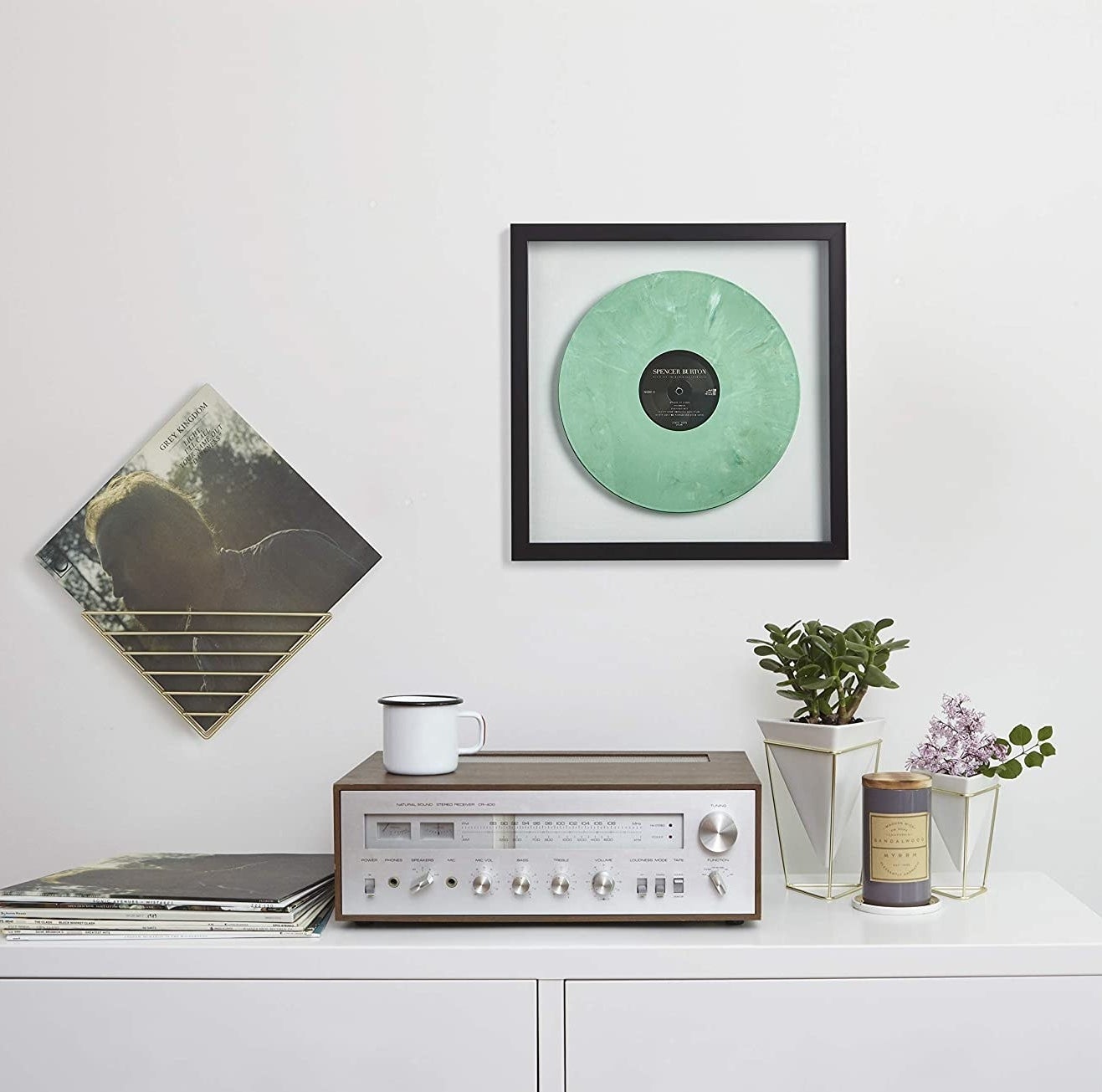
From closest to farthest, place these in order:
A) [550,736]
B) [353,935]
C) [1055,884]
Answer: [353,935]
[1055,884]
[550,736]

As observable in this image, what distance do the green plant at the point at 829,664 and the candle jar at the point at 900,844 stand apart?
0.12 metres

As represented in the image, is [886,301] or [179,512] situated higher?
[886,301]

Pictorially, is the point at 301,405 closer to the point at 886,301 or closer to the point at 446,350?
the point at 446,350

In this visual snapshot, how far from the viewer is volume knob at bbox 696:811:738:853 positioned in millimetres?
1204

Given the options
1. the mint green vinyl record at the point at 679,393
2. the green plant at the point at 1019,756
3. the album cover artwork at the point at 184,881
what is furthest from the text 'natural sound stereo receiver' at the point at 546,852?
the mint green vinyl record at the point at 679,393

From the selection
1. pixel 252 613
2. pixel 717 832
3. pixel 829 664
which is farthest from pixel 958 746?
pixel 252 613

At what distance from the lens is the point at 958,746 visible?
137 cm

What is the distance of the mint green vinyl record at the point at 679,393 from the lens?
153cm

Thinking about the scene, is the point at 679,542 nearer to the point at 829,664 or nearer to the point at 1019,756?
the point at 829,664

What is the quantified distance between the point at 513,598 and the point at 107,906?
0.60 meters

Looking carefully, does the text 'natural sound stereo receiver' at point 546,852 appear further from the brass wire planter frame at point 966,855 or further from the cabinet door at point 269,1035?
the brass wire planter frame at point 966,855

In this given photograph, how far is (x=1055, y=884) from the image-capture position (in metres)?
1.42

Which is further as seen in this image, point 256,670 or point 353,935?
point 256,670

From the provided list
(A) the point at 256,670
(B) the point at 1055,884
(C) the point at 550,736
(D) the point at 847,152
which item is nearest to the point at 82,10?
(A) the point at 256,670
